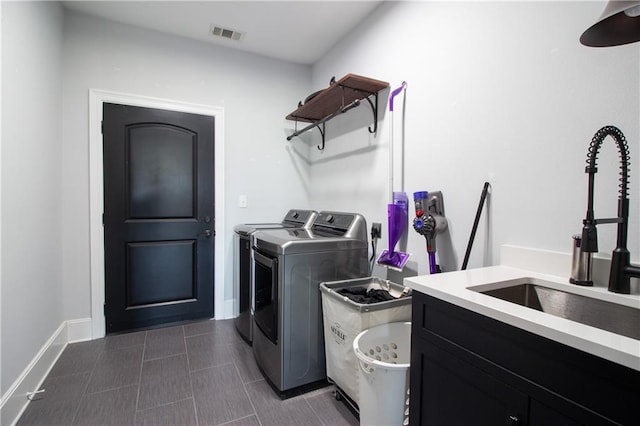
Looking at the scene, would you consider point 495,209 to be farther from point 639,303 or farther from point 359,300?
point 359,300

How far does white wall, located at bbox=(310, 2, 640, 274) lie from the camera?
1080 millimetres

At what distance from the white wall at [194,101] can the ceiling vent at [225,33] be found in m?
0.22

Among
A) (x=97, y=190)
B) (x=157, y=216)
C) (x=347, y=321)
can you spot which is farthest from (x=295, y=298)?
(x=97, y=190)

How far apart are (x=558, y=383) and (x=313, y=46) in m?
3.08

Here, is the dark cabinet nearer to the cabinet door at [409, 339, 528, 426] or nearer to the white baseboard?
the cabinet door at [409, 339, 528, 426]

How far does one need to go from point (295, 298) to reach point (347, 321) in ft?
1.27

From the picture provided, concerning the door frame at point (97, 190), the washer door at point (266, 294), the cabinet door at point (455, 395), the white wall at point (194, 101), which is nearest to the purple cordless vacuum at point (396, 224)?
the washer door at point (266, 294)

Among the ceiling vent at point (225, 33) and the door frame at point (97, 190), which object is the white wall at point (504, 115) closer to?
the ceiling vent at point (225, 33)

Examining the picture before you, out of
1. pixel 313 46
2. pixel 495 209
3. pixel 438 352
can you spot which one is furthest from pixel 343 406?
pixel 313 46

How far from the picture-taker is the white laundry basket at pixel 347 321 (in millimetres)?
1533

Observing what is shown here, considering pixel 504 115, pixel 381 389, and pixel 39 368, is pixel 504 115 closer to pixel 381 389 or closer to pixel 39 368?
pixel 381 389

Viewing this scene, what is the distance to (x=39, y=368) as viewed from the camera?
189 centimetres

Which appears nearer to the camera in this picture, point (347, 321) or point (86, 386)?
point (347, 321)

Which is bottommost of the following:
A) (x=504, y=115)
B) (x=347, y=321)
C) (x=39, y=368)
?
(x=39, y=368)
